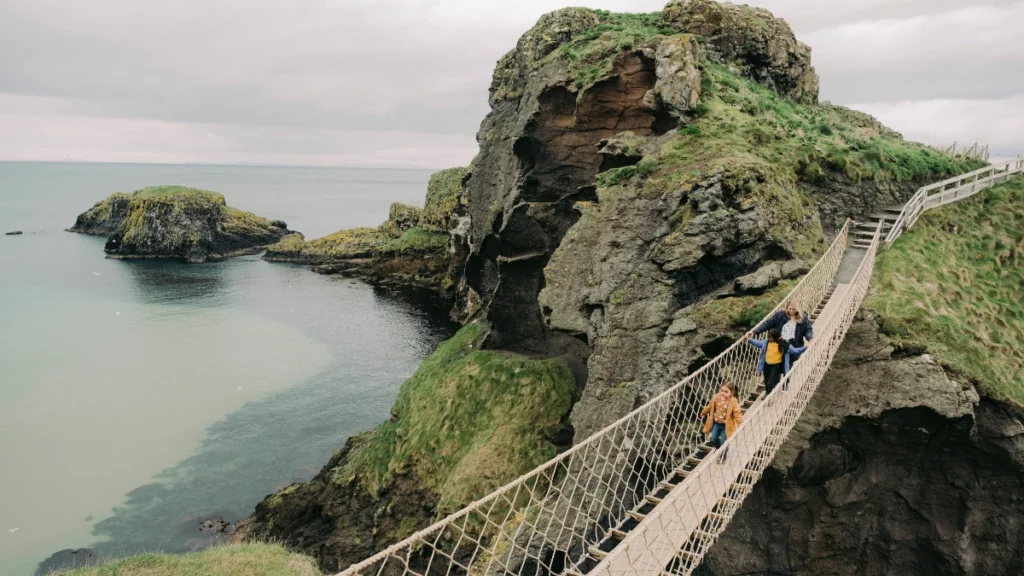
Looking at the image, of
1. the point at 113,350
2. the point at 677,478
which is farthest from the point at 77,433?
the point at 677,478

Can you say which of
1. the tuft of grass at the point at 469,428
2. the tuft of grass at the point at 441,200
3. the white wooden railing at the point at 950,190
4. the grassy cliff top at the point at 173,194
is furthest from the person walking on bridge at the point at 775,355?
the grassy cliff top at the point at 173,194

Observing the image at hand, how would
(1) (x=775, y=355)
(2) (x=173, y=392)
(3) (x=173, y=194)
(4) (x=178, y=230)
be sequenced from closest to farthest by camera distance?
(1) (x=775, y=355) < (2) (x=173, y=392) < (4) (x=178, y=230) < (3) (x=173, y=194)

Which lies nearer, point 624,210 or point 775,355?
point 775,355

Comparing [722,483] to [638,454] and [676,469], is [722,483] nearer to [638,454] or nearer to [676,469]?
[676,469]

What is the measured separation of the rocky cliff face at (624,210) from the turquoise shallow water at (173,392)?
17.6ft

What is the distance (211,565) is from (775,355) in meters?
13.2

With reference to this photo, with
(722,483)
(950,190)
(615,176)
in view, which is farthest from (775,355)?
(950,190)

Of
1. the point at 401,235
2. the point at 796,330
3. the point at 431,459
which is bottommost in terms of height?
the point at 431,459

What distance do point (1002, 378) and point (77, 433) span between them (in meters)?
40.6

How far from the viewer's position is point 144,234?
86.4 meters

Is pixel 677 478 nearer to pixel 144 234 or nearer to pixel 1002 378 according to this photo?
pixel 1002 378

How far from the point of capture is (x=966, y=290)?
1567 cm

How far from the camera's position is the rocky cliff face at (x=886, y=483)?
41.9ft

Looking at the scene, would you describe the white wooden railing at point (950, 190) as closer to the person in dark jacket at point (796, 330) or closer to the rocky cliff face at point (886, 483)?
the rocky cliff face at point (886, 483)
